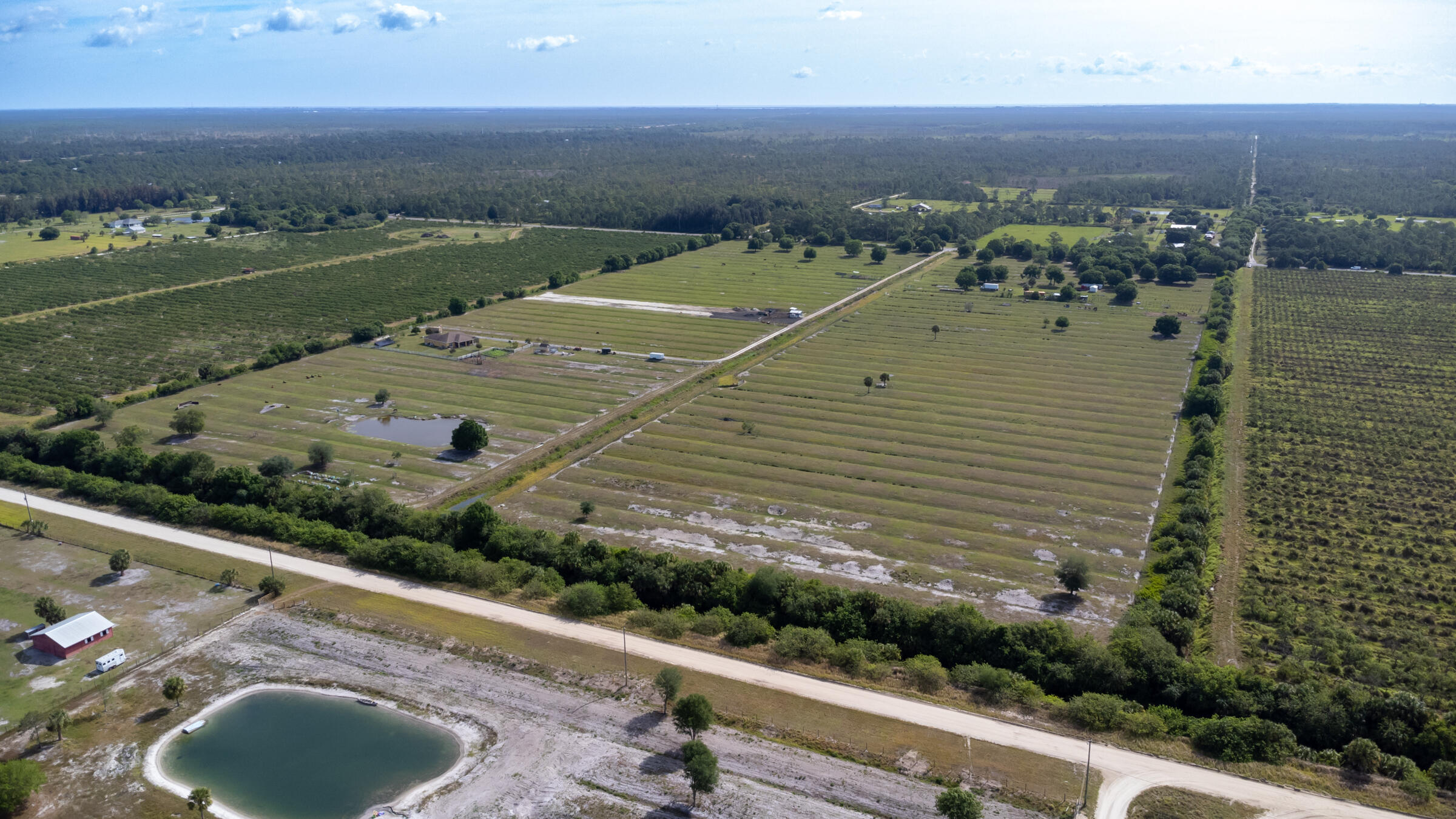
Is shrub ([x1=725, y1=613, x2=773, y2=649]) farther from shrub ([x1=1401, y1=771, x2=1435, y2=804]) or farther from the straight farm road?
shrub ([x1=1401, y1=771, x2=1435, y2=804])

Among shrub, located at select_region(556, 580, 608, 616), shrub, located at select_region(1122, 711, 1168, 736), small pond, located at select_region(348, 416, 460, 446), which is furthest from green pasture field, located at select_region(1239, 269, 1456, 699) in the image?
small pond, located at select_region(348, 416, 460, 446)

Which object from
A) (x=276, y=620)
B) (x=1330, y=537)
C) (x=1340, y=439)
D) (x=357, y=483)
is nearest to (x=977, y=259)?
(x=1340, y=439)

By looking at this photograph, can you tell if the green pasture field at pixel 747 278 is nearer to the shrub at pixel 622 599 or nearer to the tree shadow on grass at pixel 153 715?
the shrub at pixel 622 599

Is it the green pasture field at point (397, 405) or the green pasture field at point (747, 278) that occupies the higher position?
the green pasture field at point (747, 278)

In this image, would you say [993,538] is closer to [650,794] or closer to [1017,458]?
[1017,458]

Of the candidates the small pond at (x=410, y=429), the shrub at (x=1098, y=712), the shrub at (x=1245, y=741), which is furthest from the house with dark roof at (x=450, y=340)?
the shrub at (x=1245, y=741)
